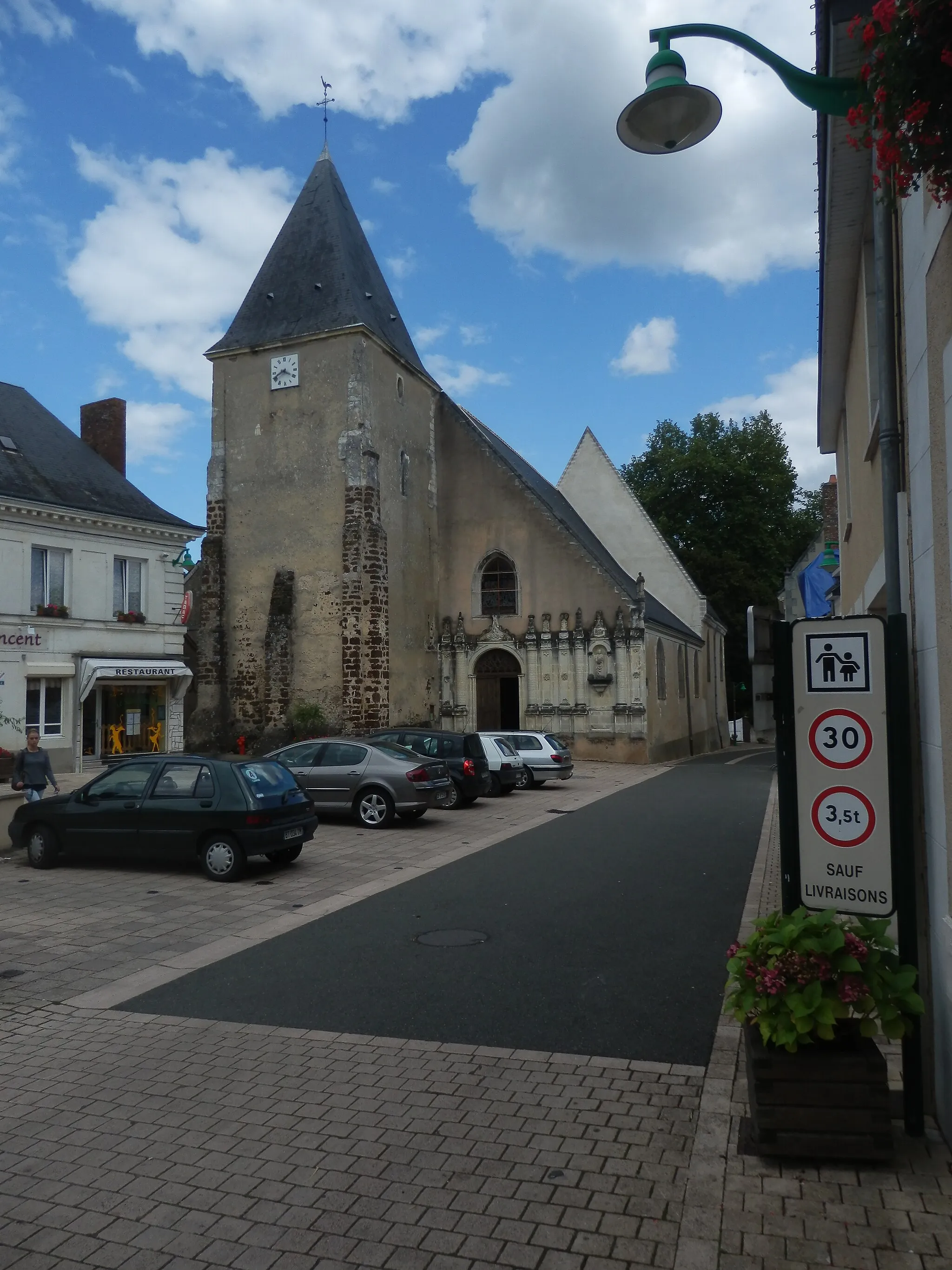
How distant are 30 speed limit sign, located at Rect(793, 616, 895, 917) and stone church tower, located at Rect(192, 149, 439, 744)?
26.2m

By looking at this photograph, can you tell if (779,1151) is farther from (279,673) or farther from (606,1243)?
(279,673)

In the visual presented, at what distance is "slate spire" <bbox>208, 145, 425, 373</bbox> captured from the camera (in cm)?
3300

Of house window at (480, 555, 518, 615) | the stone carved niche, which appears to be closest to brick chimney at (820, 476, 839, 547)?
the stone carved niche

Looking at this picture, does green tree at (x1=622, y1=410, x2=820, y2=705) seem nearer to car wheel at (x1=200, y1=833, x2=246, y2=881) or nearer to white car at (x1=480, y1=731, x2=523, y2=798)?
white car at (x1=480, y1=731, x2=523, y2=798)

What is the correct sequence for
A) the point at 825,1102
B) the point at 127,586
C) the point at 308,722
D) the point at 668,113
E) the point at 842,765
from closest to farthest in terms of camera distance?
the point at 825,1102
the point at 842,765
the point at 668,113
the point at 127,586
the point at 308,722

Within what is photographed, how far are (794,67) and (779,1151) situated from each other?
478 centimetres

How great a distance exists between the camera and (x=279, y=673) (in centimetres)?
3195

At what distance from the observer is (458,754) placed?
814 inches

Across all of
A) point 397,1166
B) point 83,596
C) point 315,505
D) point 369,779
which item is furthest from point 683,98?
point 315,505

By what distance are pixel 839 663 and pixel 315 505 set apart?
28179 mm

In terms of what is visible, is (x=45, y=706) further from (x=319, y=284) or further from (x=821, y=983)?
(x=821, y=983)

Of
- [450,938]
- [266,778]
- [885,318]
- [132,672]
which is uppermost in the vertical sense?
[885,318]

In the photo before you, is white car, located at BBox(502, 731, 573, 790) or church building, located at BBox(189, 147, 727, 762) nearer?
white car, located at BBox(502, 731, 573, 790)

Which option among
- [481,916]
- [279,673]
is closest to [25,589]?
[279,673]
